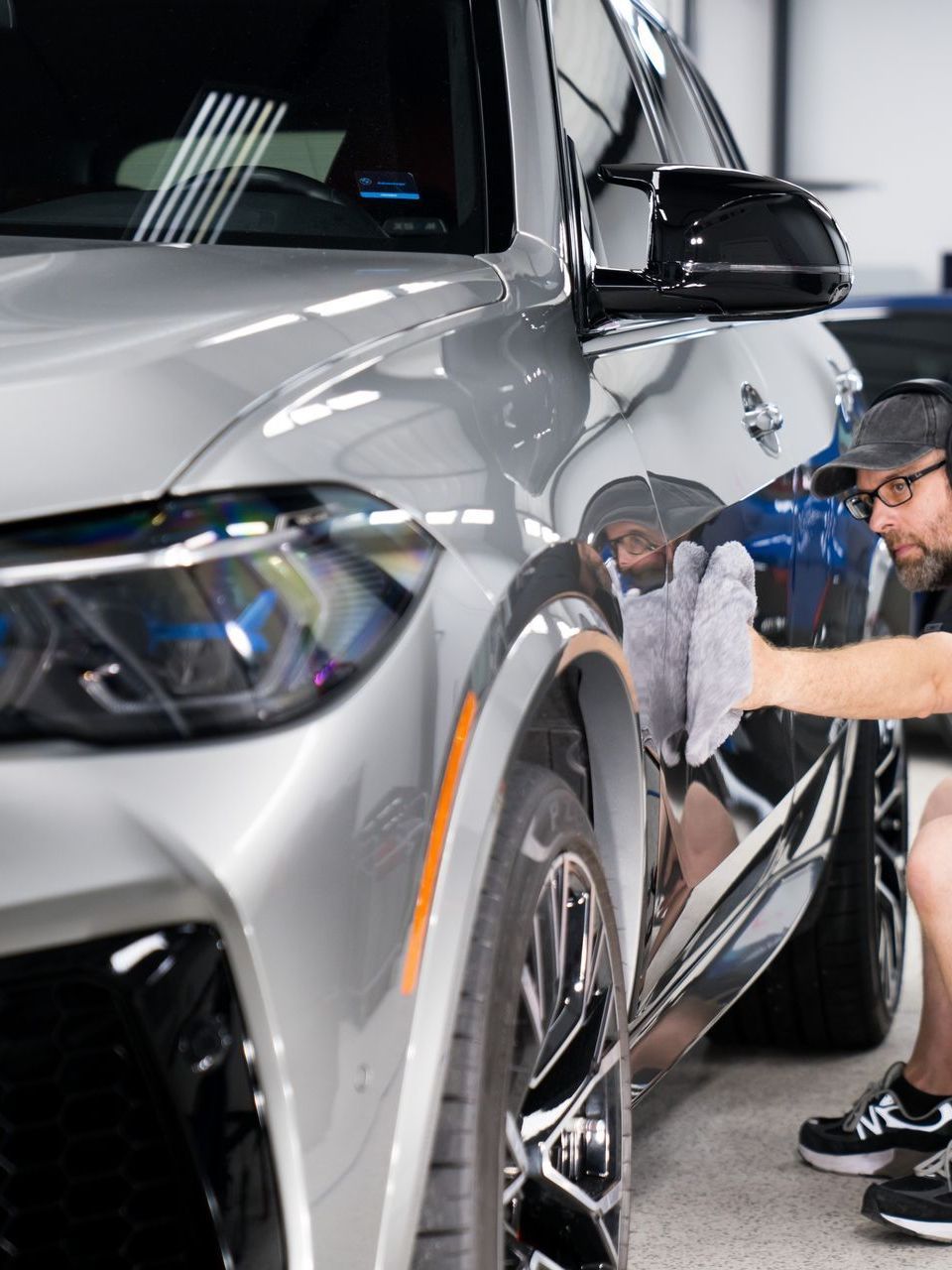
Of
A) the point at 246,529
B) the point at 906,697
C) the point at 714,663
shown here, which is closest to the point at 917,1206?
the point at 906,697

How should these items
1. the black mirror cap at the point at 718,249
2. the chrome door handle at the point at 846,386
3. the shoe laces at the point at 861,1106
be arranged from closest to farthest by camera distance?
1. the black mirror cap at the point at 718,249
2. the shoe laces at the point at 861,1106
3. the chrome door handle at the point at 846,386

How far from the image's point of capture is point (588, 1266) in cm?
173

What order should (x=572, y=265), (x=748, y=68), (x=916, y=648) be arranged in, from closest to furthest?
(x=572, y=265)
(x=916, y=648)
(x=748, y=68)

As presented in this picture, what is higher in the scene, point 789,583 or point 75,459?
point 75,459

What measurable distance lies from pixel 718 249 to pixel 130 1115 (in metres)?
1.13

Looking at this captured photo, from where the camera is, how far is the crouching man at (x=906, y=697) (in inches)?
87.1

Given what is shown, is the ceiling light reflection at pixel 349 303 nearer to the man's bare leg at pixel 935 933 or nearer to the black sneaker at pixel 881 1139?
the man's bare leg at pixel 935 933

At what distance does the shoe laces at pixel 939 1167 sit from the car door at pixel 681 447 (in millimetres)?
540

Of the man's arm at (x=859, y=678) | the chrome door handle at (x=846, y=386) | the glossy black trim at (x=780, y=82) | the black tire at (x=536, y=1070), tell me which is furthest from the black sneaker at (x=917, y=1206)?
the glossy black trim at (x=780, y=82)

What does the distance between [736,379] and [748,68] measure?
48.1 ft

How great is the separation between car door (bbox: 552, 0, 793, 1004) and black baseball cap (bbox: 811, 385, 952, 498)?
0.13 meters

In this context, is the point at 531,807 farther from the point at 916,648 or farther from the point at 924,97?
the point at 924,97

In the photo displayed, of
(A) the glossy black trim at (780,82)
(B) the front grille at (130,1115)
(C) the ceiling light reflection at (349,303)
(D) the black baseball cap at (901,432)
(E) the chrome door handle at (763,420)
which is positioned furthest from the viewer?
(A) the glossy black trim at (780,82)

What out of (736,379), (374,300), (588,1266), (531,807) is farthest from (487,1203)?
(736,379)
